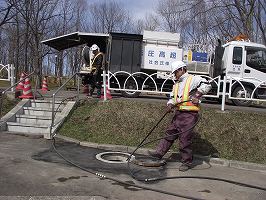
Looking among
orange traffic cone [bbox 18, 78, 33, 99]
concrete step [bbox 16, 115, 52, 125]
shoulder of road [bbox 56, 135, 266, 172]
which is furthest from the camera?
orange traffic cone [bbox 18, 78, 33, 99]

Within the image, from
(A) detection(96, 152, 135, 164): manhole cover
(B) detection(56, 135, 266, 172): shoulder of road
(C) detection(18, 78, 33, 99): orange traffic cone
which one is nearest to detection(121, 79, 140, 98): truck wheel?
(C) detection(18, 78, 33, 99): orange traffic cone

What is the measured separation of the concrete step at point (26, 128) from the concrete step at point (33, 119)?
336mm

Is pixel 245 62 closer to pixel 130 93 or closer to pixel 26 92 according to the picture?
pixel 130 93

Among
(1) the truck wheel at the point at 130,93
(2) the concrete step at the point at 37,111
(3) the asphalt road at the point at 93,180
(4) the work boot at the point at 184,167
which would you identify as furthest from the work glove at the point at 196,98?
(1) the truck wheel at the point at 130,93

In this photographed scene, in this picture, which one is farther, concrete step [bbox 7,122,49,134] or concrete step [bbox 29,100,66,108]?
concrete step [bbox 29,100,66,108]

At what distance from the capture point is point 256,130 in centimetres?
838

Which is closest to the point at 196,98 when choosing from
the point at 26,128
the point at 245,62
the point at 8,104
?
the point at 26,128

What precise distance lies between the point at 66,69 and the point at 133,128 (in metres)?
43.3

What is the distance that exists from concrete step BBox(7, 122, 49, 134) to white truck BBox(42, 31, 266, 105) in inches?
189

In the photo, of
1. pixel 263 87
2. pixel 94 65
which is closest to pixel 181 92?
pixel 94 65

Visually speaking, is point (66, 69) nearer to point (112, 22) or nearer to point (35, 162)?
point (112, 22)

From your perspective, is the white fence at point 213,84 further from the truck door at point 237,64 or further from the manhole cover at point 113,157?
the manhole cover at point 113,157

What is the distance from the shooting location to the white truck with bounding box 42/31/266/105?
1346 centimetres

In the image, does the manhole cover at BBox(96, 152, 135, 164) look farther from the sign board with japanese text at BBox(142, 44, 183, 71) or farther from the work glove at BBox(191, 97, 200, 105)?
the sign board with japanese text at BBox(142, 44, 183, 71)
